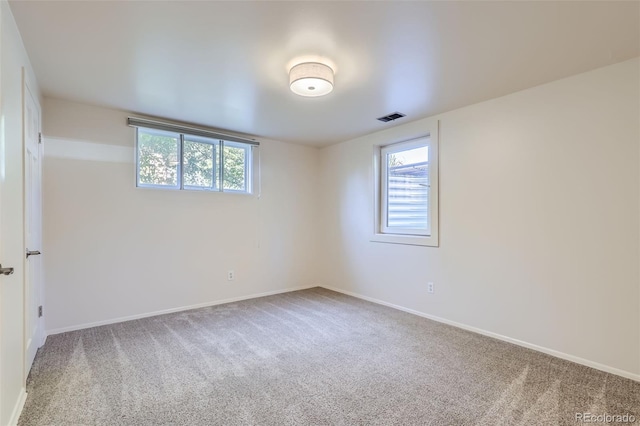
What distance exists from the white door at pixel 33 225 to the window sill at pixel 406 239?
11.6ft

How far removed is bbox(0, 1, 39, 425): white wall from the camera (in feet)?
5.27

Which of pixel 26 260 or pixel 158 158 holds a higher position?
pixel 158 158

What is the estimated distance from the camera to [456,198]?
3.39 meters

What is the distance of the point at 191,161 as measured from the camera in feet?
13.2

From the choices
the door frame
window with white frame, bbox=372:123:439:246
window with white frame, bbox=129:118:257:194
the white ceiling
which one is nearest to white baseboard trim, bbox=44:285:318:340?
the door frame

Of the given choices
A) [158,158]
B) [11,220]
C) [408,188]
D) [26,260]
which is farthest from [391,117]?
[26,260]

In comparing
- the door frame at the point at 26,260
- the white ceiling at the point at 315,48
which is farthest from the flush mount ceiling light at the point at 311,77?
the door frame at the point at 26,260

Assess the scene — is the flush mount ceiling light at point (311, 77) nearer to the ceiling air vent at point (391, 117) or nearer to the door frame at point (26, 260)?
the ceiling air vent at point (391, 117)

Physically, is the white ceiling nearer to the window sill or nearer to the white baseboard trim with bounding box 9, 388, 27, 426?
the window sill

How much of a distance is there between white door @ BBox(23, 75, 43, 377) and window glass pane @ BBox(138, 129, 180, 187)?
0.93 m

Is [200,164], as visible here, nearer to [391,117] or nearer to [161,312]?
[161,312]

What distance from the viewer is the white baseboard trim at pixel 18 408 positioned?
1.71 meters

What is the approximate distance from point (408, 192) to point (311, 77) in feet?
7.38

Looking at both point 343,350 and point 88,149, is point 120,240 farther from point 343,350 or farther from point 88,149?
point 343,350
